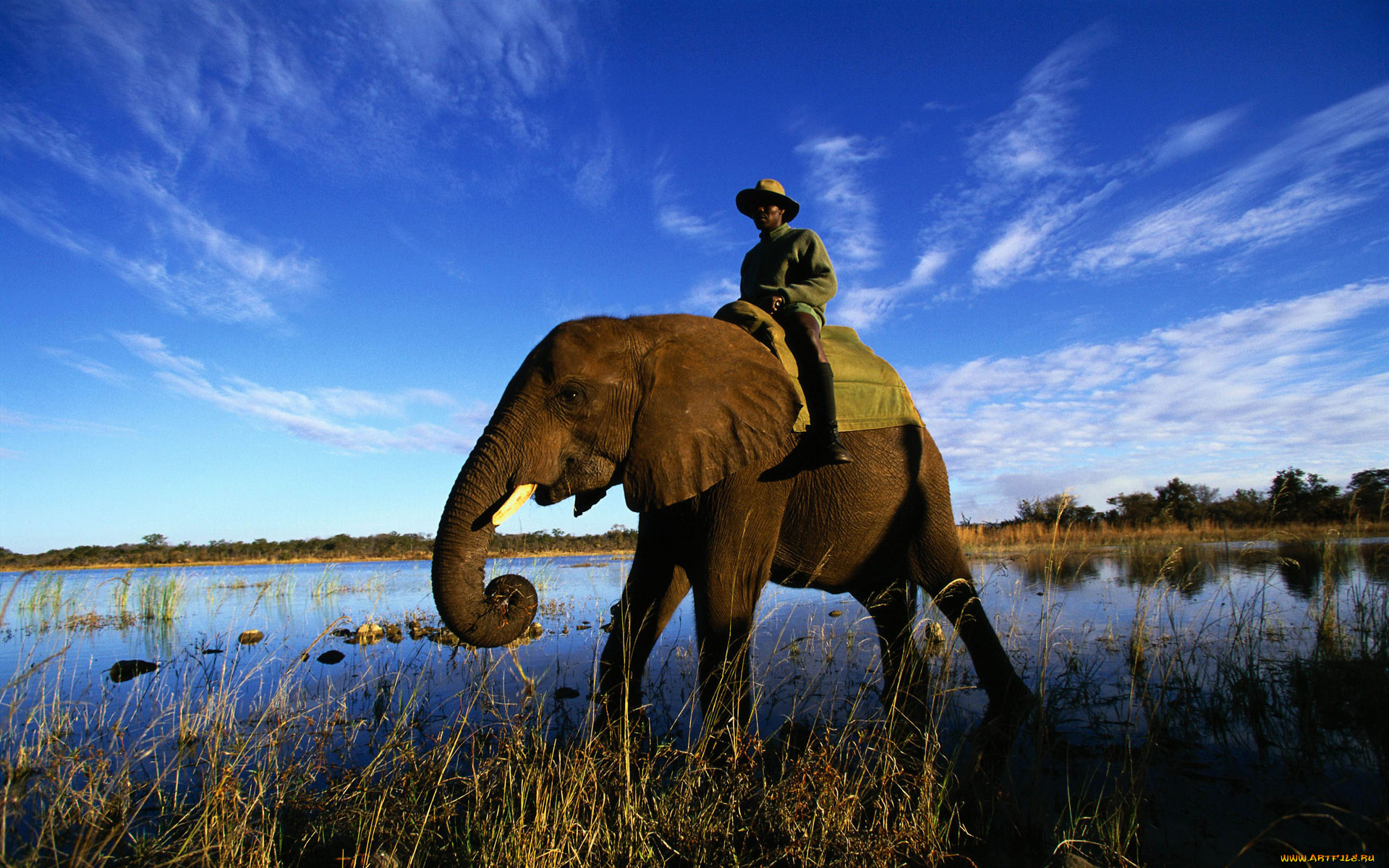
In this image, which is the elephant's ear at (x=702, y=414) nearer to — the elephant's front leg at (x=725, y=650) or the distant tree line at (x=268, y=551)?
the elephant's front leg at (x=725, y=650)

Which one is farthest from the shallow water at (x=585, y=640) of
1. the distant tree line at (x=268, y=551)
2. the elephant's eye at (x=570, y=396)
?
the distant tree line at (x=268, y=551)

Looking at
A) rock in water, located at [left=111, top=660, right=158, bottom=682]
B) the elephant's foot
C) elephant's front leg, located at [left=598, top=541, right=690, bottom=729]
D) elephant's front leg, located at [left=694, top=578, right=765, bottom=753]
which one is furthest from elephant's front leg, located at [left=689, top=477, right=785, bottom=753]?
rock in water, located at [left=111, top=660, right=158, bottom=682]

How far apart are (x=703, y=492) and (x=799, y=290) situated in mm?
1718

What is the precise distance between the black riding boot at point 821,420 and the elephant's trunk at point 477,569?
6.40ft

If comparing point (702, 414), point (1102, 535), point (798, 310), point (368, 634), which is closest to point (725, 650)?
point (702, 414)

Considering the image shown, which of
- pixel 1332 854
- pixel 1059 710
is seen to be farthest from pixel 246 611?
pixel 1332 854

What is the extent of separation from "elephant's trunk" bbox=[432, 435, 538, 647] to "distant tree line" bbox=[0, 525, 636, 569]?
3425 centimetres

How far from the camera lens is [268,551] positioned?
4400 centimetres

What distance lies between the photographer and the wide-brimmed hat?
527 centimetres

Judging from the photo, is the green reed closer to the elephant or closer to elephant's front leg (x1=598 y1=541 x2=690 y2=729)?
elephant's front leg (x1=598 y1=541 x2=690 y2=729)

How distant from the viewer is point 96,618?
11461 mm

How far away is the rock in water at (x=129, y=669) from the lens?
6.52 metres

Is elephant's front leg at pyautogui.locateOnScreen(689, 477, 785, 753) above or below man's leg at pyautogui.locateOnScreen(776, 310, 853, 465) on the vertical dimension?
below

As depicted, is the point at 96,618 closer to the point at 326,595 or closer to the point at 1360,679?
the point at 326,595
